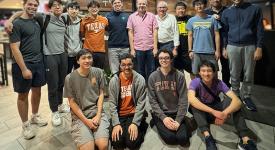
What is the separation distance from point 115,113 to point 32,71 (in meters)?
1.02

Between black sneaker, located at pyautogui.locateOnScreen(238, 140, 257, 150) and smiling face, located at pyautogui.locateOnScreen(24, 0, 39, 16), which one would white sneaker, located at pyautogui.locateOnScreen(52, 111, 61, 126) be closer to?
smiling face, located at pyautogui.locateOnScreen(24, 0, 39, 16)

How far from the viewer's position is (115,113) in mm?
2664

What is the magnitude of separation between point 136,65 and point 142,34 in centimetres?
50

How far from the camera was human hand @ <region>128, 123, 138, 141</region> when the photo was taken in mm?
2541

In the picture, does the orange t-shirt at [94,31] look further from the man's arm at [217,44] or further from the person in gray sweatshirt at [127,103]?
the man's arm at [217,44]

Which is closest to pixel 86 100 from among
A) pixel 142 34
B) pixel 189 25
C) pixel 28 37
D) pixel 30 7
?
pixel 28 37

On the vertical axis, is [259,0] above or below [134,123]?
above

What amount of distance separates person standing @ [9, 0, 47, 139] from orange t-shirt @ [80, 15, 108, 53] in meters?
0.77

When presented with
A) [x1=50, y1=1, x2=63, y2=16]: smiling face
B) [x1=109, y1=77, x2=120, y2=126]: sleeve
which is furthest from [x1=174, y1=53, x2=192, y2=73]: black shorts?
[x1=50, y1=1, x2=63, y2=16]: smiling face

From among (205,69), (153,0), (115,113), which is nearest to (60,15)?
(115,113)

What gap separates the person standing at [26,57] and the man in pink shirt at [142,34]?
4.23 feet

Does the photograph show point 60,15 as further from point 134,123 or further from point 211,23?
point 211,23

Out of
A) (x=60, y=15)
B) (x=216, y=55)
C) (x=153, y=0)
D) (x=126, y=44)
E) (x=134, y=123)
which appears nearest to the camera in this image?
(x=134, y=123)

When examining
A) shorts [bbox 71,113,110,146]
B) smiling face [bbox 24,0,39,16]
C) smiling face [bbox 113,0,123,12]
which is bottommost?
shorts [bbox 71,113,110,146]
